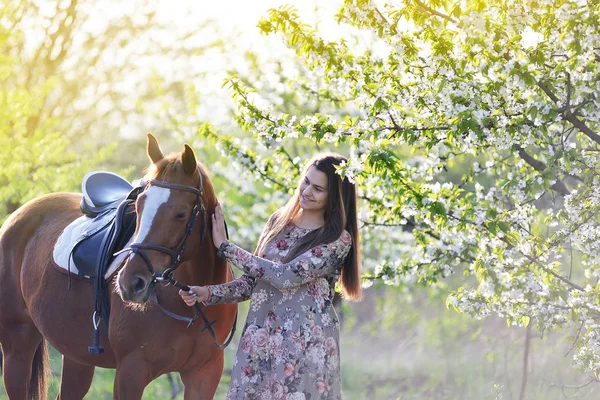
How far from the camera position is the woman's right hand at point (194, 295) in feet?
11.7

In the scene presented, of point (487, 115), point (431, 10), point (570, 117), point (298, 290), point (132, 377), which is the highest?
point (431, 10)

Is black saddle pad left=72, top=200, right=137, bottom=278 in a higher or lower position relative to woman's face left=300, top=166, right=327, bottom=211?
lower

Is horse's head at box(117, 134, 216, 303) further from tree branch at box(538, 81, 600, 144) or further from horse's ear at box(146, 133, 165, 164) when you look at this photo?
tree branch at box(538, 81, 600, 144)

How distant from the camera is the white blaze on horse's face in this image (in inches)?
133

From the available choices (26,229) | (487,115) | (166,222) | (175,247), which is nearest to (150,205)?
(166,222)

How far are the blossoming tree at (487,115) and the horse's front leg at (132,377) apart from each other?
1366mm

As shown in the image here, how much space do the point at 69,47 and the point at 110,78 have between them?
123cm

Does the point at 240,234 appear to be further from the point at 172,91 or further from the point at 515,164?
the point at 515,164

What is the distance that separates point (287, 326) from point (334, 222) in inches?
21.0

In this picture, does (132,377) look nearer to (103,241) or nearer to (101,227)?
(103,241)

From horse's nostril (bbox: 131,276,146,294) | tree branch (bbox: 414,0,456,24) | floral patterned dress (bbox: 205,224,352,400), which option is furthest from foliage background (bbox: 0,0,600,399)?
horse's nostril (bbox: 131,276,146,294)

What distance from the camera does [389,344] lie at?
46.5ft

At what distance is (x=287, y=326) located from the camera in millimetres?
3613

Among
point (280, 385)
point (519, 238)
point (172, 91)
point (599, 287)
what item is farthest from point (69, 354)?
point (172, 91)
